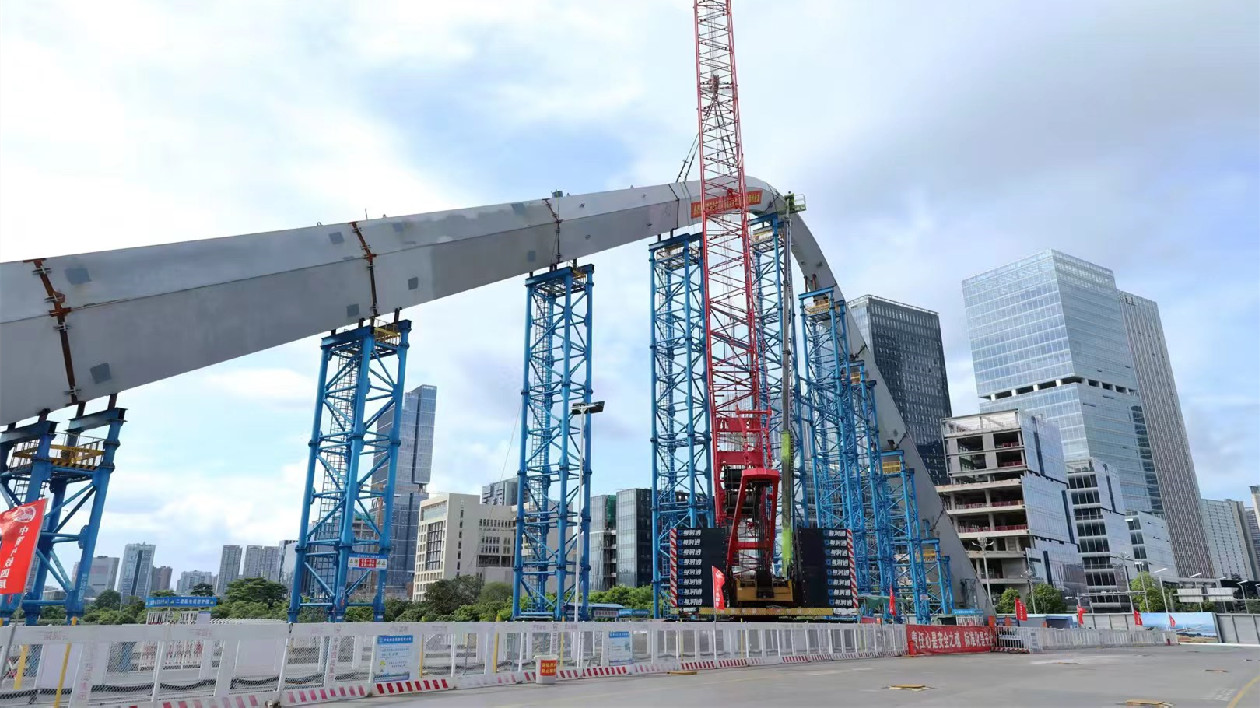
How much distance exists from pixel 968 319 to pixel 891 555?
437 ft

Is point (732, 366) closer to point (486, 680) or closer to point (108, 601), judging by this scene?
point (486, 680)

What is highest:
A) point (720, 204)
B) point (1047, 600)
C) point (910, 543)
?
point (720, 204)

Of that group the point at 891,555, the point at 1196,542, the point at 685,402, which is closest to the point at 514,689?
the point at 685,402

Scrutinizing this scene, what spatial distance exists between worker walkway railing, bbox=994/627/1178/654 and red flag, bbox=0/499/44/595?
47.0m

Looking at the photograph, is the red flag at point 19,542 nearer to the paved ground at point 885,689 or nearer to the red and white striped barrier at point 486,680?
the paved ground at point 885,689

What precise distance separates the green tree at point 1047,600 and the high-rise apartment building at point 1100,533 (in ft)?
113

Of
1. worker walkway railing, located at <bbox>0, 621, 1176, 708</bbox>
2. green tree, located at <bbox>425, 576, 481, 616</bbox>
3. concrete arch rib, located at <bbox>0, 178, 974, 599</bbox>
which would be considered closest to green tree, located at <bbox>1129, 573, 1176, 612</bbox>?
green tree, located at <bbox>425, 576, 481, 616</bbox>

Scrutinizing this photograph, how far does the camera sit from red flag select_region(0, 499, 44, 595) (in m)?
13.8

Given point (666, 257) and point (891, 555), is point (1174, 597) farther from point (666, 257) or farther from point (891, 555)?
point (666, 257)

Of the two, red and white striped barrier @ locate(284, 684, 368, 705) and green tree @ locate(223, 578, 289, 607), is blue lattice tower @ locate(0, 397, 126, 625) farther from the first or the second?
green tree @ locate(223, 578, 289, 607)

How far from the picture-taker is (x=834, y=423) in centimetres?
6819

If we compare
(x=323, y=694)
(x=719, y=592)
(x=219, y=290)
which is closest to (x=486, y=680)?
(x=323, y=694)

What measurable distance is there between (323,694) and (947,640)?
35309 mm

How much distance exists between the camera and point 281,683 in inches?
666
